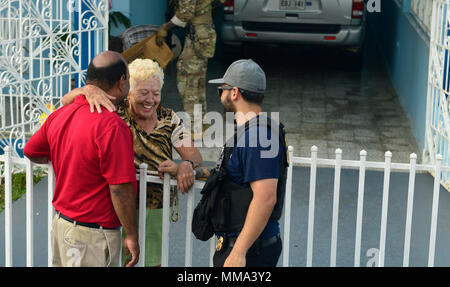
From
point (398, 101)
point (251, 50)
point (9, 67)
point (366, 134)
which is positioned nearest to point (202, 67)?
point (366, 134)

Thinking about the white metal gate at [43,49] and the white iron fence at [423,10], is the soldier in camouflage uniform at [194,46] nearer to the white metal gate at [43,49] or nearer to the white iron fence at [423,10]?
the white metal gate at [43,49]

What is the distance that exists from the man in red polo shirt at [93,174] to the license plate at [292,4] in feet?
23.6

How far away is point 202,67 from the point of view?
27.5ft

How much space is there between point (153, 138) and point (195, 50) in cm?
465

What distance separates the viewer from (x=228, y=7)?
34.1 feet

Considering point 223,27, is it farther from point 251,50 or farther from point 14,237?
point 14,237

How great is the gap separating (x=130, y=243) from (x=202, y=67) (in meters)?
5.13

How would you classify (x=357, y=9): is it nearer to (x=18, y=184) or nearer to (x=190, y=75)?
(x=190, y=75)

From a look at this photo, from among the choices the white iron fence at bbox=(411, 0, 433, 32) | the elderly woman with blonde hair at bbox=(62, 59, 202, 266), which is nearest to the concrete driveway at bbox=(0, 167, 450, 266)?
the elderly woman with blonde hair at bbox=(62, 59, 202, 266)

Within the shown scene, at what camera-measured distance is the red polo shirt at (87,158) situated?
10.4 ft

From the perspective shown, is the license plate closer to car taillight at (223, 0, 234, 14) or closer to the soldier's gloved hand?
car taillight at (223, 0, 234, 14)

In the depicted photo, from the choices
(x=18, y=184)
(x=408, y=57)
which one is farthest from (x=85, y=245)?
(x=408, y=57)

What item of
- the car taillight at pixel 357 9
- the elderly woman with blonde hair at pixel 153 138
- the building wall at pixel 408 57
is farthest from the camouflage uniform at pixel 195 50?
the elderly woman with blonde hair at pixel 153 138

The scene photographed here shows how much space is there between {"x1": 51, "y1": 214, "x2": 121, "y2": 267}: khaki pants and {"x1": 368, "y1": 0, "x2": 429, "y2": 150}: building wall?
529 centimetres
